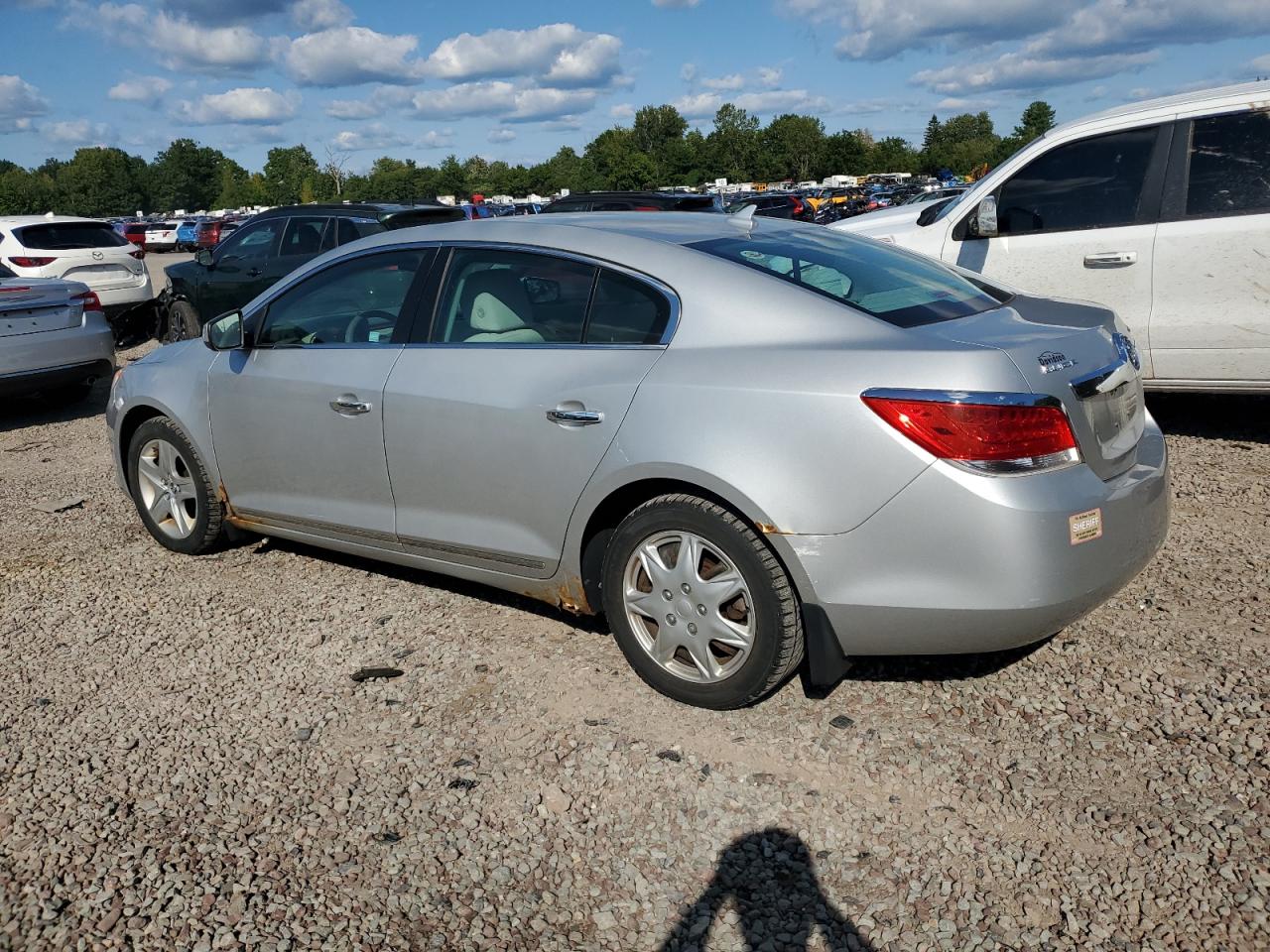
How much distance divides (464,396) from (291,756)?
135cm

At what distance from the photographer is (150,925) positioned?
8.97 ft

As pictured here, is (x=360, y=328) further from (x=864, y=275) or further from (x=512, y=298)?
(x=864, y=275)

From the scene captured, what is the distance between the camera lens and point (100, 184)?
156m

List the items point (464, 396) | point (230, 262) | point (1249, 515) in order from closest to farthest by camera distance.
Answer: point (464, 396) → point (1249, 515) → point (230, 262)

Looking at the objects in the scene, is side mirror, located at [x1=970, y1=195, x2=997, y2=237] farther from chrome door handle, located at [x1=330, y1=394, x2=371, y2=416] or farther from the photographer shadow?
the photographer shadow

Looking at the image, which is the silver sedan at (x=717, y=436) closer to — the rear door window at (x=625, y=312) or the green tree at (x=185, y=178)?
the rear door window at (x=625, y=312)

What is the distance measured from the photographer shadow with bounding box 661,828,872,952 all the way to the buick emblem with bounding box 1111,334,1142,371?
6.17ft

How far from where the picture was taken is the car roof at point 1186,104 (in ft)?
20.5

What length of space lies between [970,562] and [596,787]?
4.08 feet

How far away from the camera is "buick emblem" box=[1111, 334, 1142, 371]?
11.9ft

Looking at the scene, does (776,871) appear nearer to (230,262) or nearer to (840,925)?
(840,925)

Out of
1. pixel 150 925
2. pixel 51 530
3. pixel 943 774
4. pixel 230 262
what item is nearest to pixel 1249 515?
pixel 943 774

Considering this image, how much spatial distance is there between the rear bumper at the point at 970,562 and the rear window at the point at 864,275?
64cm

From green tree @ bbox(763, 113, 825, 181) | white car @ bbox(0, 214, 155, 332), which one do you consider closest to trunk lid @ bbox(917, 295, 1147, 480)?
white car @ bbox(0, 214, 155, 332)
